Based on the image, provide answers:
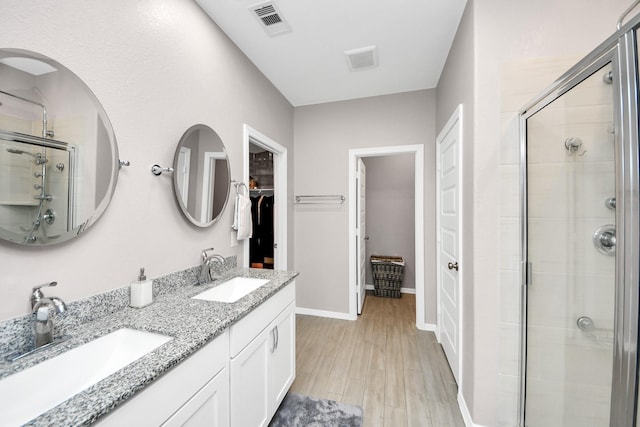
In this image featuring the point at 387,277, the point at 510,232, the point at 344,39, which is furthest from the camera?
the point at 387,277

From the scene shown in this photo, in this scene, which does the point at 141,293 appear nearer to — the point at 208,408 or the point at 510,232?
the point at 208,408

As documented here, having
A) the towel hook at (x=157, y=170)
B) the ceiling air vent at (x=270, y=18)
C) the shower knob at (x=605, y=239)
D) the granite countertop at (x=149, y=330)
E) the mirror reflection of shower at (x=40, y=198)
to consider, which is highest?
the ceiling air vent at (x=270, y=18)

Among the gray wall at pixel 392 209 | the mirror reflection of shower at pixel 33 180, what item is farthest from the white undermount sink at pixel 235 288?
Answer: the gray wall at pixel 392 209

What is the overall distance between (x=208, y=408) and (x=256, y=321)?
1.32 feet

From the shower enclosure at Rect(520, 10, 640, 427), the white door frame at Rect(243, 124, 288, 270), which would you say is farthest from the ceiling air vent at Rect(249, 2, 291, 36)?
the shower enclosure at Rect(520, 10, 640, 427)

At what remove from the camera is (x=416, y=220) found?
2.90 m

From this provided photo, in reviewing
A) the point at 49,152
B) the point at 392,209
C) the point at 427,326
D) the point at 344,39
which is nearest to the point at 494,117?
the point at 344,39

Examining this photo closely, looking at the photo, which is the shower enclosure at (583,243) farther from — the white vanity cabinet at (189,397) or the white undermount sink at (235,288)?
the white undermount sink at (235,288)

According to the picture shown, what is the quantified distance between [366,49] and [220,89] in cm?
127

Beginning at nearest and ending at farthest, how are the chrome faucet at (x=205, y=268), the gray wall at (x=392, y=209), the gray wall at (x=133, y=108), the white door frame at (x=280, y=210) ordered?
the gray wall at (x=133, y=108)
the chrome faucet at (x=205, y=268)
the white door frame at (x=280, y=210)
the gray wall at (x=392, y=209)

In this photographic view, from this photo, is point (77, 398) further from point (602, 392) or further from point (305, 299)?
point (305, 299)

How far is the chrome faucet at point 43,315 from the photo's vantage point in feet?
2.78

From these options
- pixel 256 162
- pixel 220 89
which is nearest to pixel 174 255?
pixel 220 89

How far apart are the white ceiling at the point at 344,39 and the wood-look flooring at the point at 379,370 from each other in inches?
107
